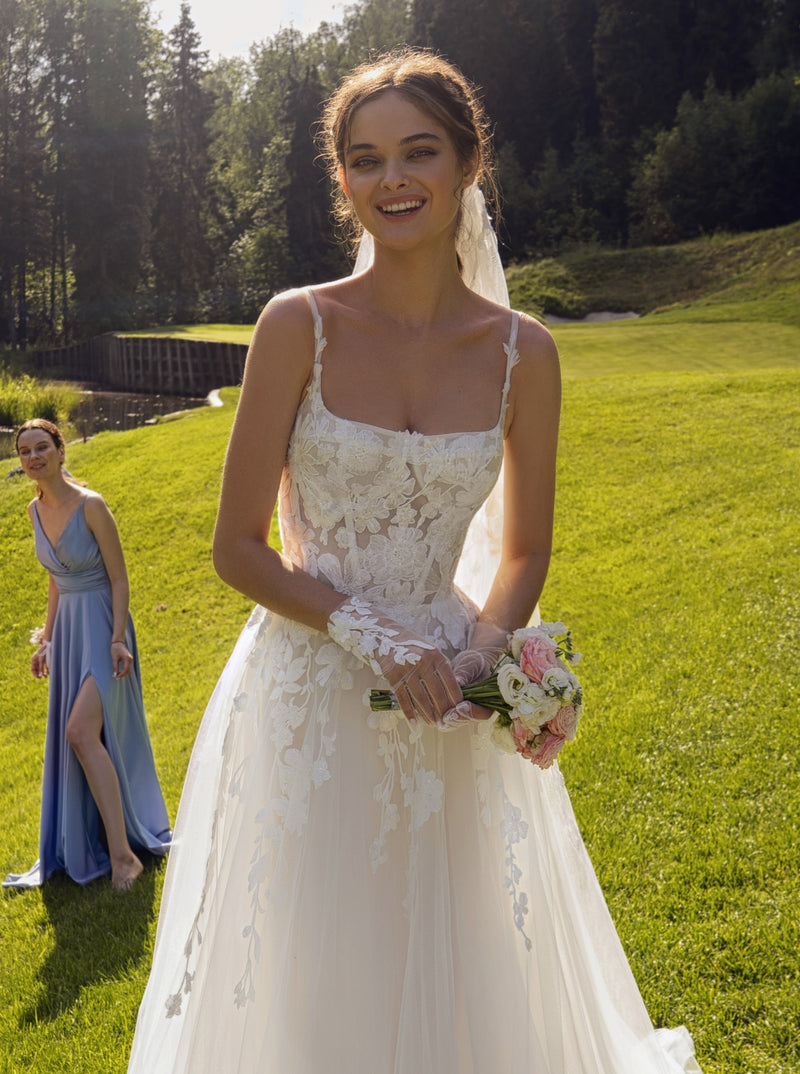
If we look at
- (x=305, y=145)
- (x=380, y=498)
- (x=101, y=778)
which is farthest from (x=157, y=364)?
Result: (x=380, y=498)

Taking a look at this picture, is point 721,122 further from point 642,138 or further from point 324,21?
point 324,21

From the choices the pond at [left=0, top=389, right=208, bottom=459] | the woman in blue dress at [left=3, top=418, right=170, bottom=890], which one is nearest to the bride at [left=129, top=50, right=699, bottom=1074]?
the woman in blue dress at [left=3, top=418, right=170, bottom=890]

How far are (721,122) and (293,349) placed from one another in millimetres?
41901

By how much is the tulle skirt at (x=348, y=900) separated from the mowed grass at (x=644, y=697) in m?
1.23

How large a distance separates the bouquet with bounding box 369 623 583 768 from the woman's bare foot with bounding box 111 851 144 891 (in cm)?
344

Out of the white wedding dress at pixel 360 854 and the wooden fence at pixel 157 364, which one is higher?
the white wedding dress at pixel 360 854

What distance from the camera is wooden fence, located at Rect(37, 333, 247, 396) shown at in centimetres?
3133

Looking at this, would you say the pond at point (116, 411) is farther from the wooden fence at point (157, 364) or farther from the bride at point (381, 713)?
the bride at point (381, 713)

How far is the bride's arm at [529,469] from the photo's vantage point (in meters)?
2.56

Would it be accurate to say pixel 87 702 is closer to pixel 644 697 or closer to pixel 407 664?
pixel 644 697

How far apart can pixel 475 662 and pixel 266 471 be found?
0.66 meters

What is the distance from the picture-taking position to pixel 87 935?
184 inches

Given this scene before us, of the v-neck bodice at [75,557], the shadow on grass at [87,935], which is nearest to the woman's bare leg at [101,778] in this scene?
the shadow on grass at [87,935]

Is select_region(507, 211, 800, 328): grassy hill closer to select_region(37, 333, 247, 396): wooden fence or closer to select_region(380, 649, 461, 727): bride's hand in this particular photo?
select_region(37, 333, 247, 396): wooden fence
